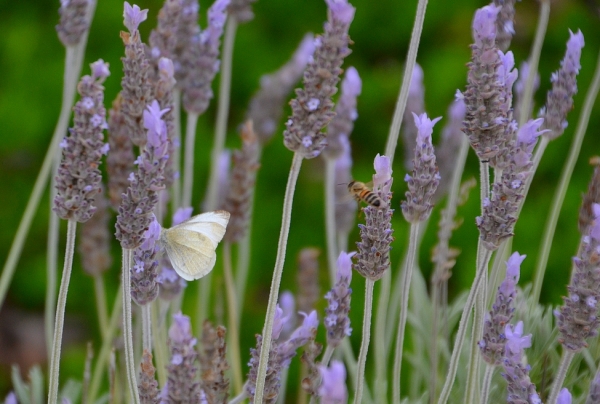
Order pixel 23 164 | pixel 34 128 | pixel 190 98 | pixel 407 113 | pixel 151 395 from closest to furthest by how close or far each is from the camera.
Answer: pixel 151 395 < pixel 190 98 < pixel 407 113 < pixel 34 128 < pixel 23 164

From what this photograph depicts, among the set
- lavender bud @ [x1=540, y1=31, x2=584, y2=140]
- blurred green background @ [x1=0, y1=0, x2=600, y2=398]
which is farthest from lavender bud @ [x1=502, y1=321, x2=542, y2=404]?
blurred green background @ [x1=0, y1=0, x2=600, y2=398]

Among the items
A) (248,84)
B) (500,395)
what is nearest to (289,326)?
(500,395)

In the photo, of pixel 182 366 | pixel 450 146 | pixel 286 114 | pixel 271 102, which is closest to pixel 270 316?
pixel 182 366

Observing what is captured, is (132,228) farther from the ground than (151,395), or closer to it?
farther from the ground

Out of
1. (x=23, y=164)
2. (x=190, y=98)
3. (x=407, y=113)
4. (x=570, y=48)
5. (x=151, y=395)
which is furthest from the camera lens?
(x=23, y=164)

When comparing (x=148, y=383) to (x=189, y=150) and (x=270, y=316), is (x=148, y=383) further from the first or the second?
(x=189, y=150)

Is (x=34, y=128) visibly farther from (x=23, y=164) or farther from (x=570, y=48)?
(x=570, y=48)
